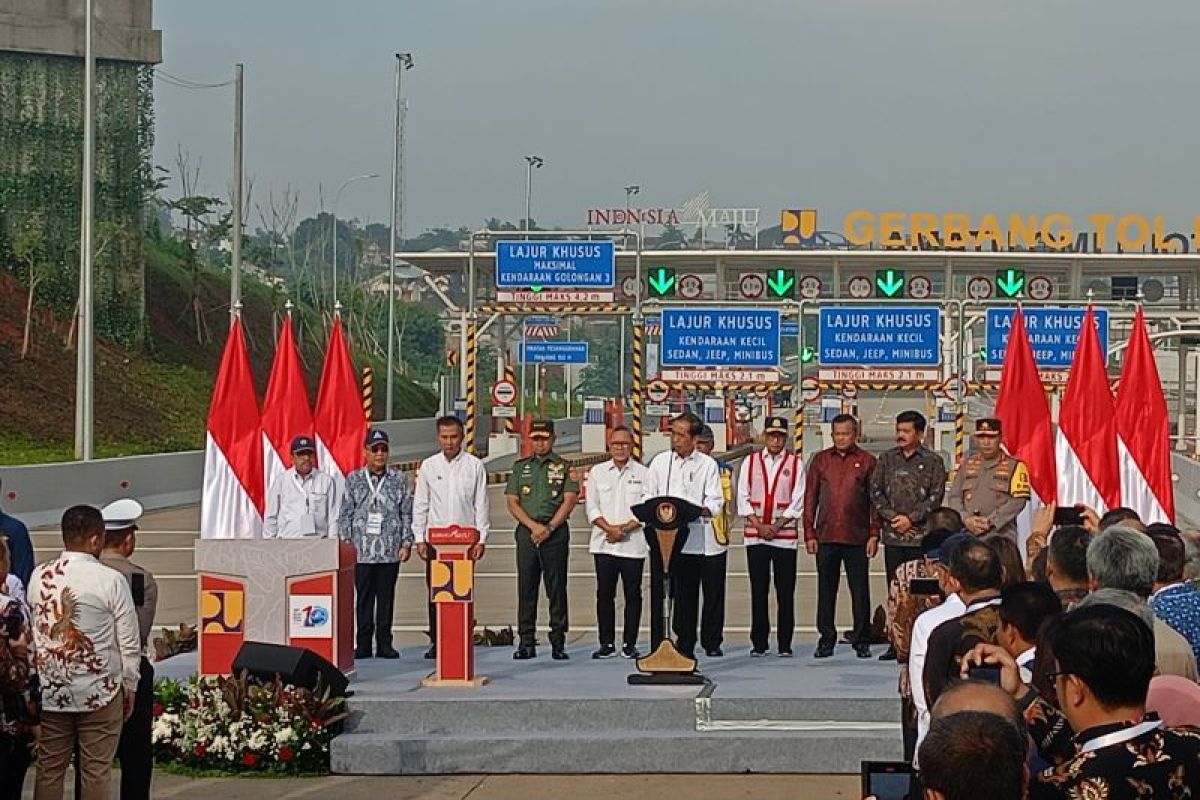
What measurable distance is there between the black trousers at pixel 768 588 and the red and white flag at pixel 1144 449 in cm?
409

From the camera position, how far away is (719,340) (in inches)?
1368

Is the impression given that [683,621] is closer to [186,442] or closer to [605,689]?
[605,689]

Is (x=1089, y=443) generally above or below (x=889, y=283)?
below

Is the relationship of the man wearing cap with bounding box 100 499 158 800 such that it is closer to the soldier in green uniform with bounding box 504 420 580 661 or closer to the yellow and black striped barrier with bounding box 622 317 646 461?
the soldier in green uniform with bounding box 504 420 580 661

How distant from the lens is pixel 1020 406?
16906 millimetres

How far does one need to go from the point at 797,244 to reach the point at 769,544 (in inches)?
2062

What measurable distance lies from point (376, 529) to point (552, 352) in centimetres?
4213

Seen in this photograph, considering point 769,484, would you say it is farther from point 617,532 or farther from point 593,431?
point 593,431

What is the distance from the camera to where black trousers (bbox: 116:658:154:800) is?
899cm

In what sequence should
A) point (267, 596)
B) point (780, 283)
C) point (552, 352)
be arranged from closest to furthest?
point (267, 596)
point (780, 283)
point (552, 352)

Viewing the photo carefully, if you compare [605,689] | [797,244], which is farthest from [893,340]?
[797,244]

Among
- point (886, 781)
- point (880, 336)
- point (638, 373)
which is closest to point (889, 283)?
point (880, 336)

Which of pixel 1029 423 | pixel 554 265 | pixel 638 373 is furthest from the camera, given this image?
pixel 554 265

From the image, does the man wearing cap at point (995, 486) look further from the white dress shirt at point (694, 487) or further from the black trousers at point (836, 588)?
the white dress shirt at point (694, 487)
